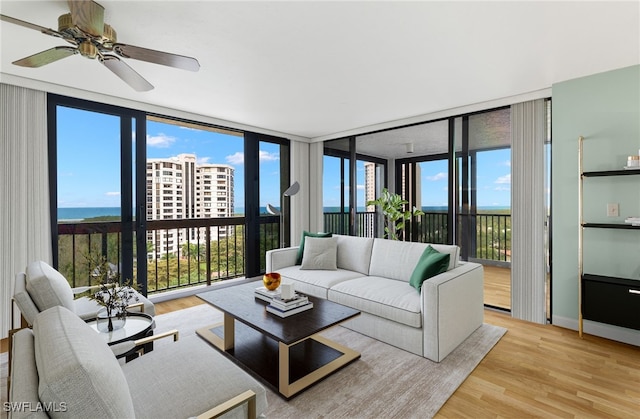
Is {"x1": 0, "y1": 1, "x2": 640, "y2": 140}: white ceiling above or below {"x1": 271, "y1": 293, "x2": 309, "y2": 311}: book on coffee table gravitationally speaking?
above

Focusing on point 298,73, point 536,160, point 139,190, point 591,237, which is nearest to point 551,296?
point 591,237

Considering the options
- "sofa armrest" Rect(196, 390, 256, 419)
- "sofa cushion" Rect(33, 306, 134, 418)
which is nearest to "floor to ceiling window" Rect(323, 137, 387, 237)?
"sofa armrest" Rect(196, 390, 256, 419)

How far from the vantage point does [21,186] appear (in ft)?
9.61

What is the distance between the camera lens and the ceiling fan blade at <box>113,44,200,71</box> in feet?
6.01

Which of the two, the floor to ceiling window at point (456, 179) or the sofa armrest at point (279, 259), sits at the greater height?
the floor to ceiling window at point (456, 179)

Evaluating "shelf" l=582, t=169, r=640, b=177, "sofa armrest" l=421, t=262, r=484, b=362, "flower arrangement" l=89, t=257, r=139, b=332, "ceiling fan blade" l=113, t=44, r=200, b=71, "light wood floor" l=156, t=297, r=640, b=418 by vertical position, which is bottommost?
"light wood floor" l=156, t=297, r=640, b=418

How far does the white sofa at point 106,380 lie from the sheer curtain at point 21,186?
233cm

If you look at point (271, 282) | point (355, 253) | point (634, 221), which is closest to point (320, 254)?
point (355, 253)

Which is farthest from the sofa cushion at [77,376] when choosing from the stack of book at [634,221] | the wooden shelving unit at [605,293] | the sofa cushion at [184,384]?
the stack of book at [634,221]

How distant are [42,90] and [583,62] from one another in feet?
16.2

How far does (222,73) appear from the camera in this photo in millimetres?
2762

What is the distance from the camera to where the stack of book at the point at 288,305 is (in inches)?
90.7

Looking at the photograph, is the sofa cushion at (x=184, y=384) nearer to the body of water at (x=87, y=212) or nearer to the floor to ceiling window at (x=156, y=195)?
the floor to ceiling window at (x=156, y=195)

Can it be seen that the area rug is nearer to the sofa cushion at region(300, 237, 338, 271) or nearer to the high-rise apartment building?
the sofa cushion at region(300, 237, 338, 271)
